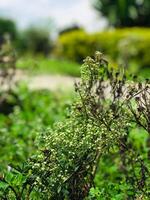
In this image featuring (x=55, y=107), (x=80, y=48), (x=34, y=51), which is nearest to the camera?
(x=55, y=107)

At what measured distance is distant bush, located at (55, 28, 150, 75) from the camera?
2334 cm

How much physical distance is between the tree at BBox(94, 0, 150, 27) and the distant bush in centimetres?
811

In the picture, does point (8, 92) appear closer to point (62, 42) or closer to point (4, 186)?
point (4, 186)

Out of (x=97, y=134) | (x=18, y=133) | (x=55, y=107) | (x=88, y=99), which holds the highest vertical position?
(x=55, y=107)

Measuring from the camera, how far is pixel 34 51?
40.8m

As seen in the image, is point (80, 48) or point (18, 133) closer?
point (18, 133)

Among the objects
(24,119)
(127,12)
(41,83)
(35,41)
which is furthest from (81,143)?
(35,41)

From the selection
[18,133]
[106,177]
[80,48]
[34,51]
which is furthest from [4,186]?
[34,51]

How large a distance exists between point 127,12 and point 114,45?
12567 mm

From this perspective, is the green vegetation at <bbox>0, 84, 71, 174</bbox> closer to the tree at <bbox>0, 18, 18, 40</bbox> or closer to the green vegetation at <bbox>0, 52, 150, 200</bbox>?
the green vegetation at <bbox>0, 52, 150, 200</bbox>

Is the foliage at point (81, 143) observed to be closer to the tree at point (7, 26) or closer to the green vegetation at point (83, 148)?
the green vegetation at point (83, 148)

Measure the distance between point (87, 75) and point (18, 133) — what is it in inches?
136

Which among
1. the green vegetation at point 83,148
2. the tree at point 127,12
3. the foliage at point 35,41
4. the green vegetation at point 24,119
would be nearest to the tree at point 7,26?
the foliage at point 35,41

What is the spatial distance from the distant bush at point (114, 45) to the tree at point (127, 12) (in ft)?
26.6
